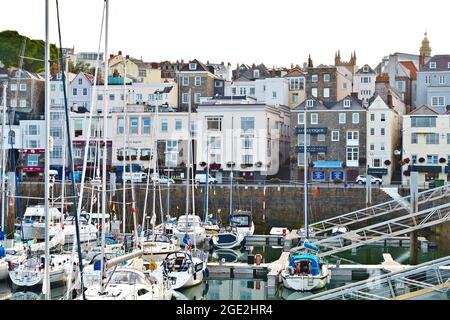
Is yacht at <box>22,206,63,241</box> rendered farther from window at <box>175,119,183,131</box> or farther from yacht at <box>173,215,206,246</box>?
window at <box>175,119,183,131</box>

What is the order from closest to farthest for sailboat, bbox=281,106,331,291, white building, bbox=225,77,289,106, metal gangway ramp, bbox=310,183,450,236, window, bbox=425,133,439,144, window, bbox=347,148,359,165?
sailboat, bbox=281,106,331,291, metal gangway ramp, bbox=310,183,450,236, window, bbox=425,133,439,144, window, bbox=347,148,359,165, white building, bbox=225,77,289,106

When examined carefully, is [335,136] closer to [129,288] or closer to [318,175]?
[318,175]

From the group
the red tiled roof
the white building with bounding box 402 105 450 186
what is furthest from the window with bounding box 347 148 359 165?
the red tiled roof

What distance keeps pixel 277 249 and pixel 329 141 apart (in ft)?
22.8

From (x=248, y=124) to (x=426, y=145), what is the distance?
454cm

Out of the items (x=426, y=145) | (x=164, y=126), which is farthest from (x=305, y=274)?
(x=164, y=126)

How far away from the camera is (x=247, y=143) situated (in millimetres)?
19547

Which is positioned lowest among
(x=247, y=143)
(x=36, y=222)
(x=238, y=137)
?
(x=36, y=222)

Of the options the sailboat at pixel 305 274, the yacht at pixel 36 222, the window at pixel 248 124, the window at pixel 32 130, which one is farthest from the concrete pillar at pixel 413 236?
the window at pixel 32 130

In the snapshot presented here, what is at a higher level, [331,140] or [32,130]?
[32,130]

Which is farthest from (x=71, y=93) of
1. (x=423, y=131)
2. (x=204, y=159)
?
(x=423, y=131)

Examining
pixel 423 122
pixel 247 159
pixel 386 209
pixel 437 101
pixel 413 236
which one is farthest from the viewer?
pixel 247 159

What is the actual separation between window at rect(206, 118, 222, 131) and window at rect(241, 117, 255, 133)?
1.98 feet

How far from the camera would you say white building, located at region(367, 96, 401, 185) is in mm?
19406
